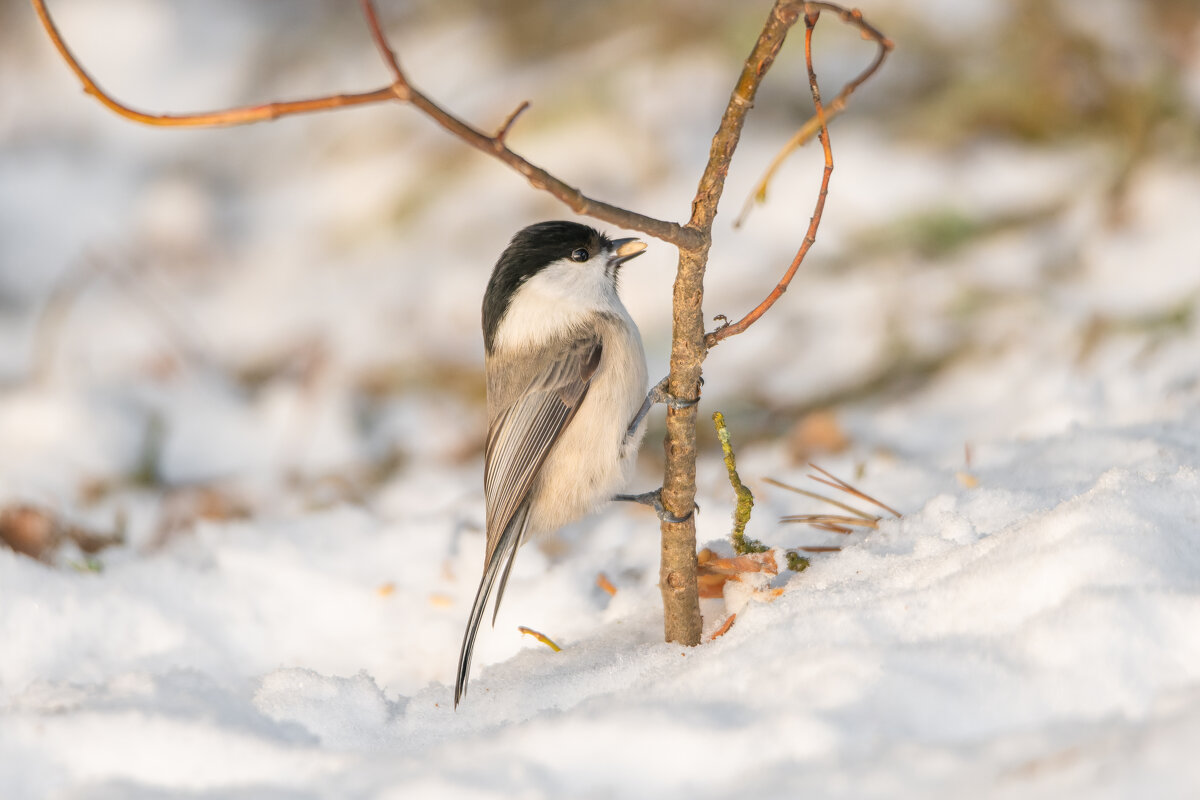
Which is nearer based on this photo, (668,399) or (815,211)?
(815,211)

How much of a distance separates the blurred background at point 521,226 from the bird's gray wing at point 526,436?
2.32 ft

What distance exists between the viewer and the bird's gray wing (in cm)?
189

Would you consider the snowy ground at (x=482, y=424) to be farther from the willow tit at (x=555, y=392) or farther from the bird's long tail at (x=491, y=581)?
the willow tit at (x=555, y=392)

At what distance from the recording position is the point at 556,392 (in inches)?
77.8

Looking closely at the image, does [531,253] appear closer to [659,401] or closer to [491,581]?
[659,401]

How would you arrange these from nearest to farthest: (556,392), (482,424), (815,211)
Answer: (815,211) → (556,392) → (482,424)

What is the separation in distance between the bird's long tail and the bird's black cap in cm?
50

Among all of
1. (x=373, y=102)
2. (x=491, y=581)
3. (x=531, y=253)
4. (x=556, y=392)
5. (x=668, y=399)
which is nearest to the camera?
(x=373, y=102)

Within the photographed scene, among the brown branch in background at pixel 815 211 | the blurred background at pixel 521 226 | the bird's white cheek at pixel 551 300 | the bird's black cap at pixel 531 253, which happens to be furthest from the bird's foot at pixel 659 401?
the blurred background at pixel 521 226

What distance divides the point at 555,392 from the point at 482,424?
4.20ft

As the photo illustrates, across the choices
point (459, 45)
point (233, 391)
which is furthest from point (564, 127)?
point (233, 391)

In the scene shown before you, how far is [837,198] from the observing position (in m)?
3.59

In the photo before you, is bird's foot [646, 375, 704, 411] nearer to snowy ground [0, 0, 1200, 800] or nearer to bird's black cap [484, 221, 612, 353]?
snowy ground [0, 0, 1200, 800]

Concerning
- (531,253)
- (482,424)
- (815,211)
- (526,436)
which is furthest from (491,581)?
(482,424)
